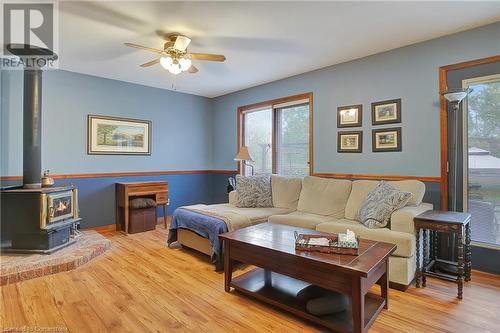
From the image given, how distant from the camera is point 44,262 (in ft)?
9.27

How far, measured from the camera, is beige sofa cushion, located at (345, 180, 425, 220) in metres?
2.86

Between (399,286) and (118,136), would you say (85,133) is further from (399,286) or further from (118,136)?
(399,286)

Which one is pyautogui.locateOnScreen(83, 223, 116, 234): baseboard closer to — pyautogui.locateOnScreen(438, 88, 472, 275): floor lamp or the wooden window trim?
the wooden window trim

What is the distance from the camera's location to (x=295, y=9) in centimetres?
243

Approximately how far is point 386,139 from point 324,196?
106 cm

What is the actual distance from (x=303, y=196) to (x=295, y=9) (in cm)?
225

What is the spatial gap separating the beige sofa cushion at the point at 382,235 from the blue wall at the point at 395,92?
Answer: 1059mm

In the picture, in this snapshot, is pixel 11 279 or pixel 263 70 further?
pixel 263 70

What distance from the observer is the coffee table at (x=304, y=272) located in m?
1.73

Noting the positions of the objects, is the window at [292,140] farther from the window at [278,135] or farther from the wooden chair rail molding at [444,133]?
the wooden chair rail molding at [444,133]

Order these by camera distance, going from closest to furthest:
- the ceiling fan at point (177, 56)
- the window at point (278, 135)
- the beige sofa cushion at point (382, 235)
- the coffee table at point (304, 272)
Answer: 1. the coffee table at point (304, 272)
2. the beige sofa cushion at point (382, 235)
3. the ceiling fan at point (177, 56)
4. the window at point (278, 135)

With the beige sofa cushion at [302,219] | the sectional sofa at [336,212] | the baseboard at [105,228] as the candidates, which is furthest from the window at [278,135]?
the baseboard at [105,228]

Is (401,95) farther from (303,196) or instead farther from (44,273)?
(44,273)

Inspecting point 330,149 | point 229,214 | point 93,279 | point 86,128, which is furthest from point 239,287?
point 86,128
